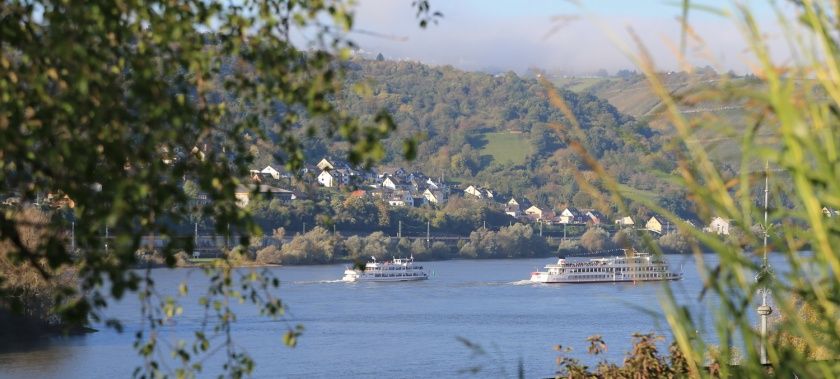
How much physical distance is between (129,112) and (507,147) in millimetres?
90126

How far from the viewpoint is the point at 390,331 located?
27.2m

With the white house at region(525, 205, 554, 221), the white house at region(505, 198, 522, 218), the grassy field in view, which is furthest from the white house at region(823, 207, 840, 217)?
the grassy field

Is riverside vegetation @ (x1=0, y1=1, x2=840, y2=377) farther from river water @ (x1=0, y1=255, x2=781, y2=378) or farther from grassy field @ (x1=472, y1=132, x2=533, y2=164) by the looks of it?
grassy field @ (x1=472, y1=132, x2=533, y2=164)

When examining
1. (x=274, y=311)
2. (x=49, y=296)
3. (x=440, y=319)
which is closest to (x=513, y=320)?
(x=440, y=319)

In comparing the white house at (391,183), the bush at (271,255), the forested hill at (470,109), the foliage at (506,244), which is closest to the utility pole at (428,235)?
the foliage at (506,244)

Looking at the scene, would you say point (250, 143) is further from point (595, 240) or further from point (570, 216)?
point (570, 216)

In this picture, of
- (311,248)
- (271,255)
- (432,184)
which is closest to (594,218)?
(432,184)

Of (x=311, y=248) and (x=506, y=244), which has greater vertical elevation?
(x=506, y=244)

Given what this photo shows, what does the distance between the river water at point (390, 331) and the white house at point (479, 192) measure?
33477 millimetres

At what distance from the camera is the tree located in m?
2.30

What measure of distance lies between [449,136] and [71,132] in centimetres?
9147

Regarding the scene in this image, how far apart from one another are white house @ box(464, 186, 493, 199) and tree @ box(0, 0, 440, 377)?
75414mm

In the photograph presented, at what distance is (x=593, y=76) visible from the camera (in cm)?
15350

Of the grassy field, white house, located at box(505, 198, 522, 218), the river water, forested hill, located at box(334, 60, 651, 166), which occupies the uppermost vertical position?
forested hill, located at box(334, 60, 651, 166)
